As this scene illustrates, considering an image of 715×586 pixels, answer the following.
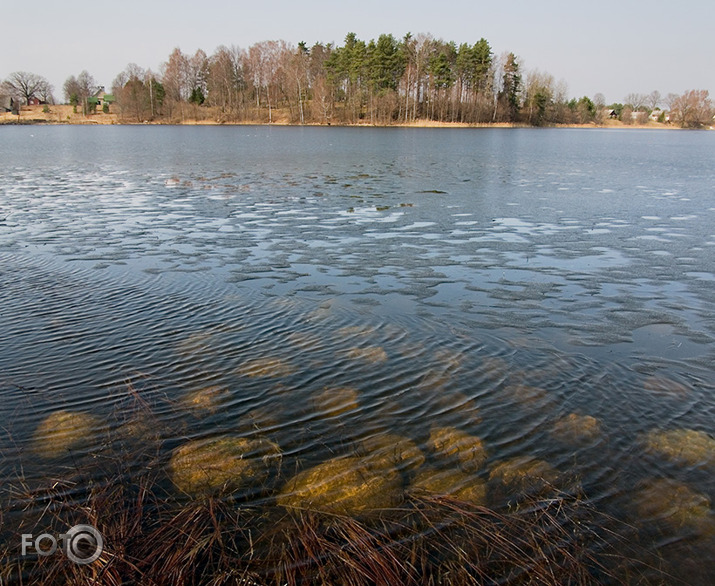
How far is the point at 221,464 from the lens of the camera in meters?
4.73

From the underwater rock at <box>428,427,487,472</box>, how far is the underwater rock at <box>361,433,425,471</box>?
227 millimetres

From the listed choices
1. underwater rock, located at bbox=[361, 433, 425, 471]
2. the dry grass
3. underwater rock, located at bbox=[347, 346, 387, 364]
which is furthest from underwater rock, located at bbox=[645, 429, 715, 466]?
underwater rock, located at bbox=[347, 346, 387, 364]

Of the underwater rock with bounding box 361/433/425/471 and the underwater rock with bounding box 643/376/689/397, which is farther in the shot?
the underwater rock with bounding box 643/376/689/397

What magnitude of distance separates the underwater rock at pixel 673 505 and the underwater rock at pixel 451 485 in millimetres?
1357

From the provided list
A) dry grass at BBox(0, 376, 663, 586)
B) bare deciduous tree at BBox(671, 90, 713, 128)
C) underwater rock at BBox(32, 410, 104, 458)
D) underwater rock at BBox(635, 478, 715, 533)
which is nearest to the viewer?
dry grass at BBox(0, 376, 663, 586)

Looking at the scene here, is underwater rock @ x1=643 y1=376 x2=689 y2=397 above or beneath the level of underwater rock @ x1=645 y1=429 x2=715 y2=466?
above

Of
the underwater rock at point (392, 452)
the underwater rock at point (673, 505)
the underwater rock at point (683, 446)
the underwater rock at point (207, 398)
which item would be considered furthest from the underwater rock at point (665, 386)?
the underwater rock at point (207, 398)

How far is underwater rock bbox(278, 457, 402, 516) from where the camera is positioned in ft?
13.9

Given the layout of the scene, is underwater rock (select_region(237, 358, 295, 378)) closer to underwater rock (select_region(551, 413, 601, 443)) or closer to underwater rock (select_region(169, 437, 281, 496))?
underwater rock (select_region(169, 437, 281, 496))

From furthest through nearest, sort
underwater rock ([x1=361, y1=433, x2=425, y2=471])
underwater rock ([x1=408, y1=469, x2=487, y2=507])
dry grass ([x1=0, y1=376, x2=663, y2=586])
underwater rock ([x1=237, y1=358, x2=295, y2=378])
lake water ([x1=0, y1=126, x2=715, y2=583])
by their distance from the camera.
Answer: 1. underwater rock ([x1=237, y1=358, x2=295, y2=378])
2. lake water ([x1=0, y1=126, x2=715, y2=583])
3. underwater rock ([x1=361, y1=433, x2=425, y2=471])
4. underwater rock ([x1=408, y1=469, x2=487, y2=507])
5. dry grass ([x1=0, y1=376, x2=663, y2=586])

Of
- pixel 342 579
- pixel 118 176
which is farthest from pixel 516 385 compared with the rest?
pixel 118 176

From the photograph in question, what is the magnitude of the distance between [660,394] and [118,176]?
1029 inches

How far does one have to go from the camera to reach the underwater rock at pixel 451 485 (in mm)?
4383

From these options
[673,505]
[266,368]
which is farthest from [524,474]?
[266,368]
